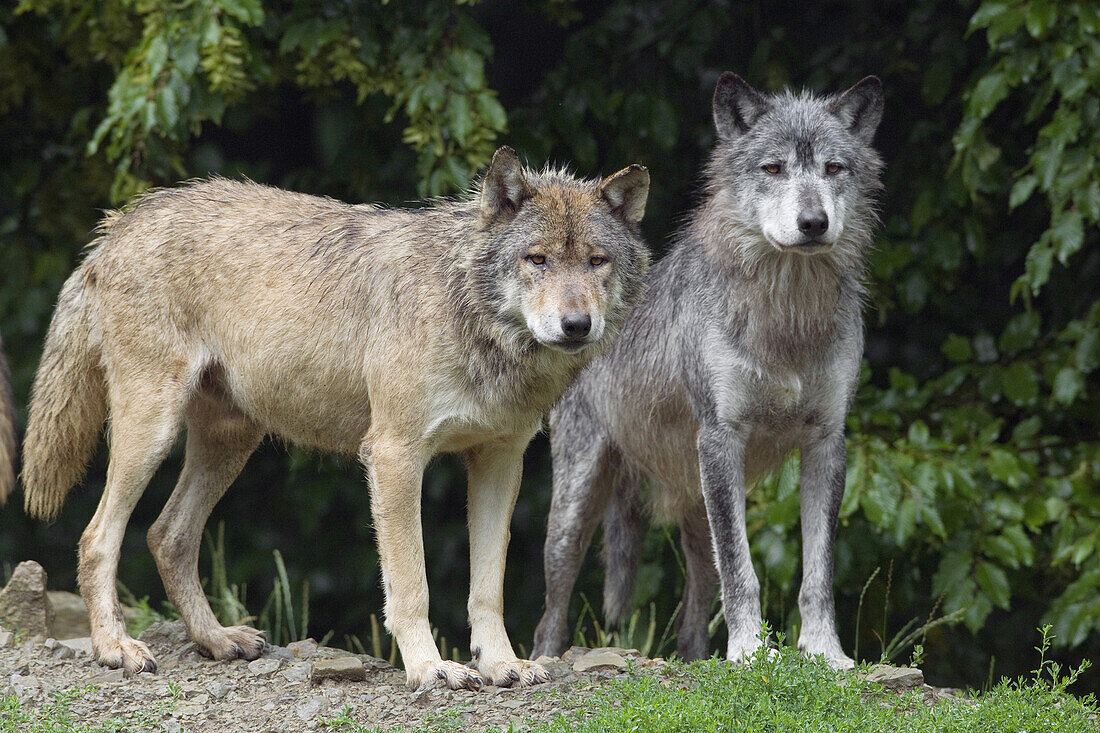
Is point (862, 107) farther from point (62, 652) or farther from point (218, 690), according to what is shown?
point (62, 652)

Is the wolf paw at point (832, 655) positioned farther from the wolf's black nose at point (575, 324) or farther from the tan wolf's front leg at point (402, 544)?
the wolf's black nose at point (575, 324)

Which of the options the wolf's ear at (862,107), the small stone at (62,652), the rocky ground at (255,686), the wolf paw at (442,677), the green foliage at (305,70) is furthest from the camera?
the green foliage at (305,70)

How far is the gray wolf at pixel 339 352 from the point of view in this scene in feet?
16.0

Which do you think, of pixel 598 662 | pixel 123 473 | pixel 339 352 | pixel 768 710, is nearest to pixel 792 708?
pixel 768 710

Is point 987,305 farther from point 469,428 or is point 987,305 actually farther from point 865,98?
point 469,428

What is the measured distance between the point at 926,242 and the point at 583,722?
404 centimetres

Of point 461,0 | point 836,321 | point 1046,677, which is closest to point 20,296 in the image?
point 461,0

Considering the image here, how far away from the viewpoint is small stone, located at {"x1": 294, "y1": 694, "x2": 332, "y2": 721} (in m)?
4.50

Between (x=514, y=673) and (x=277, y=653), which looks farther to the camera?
(x=277, y=653)

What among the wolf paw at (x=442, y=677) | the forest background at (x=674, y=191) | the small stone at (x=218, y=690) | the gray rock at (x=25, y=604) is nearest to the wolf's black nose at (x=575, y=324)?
the wolf paw at (x=442, y=677)

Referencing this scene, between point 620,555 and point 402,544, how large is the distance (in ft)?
7.45

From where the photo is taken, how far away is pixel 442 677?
15.5 feet

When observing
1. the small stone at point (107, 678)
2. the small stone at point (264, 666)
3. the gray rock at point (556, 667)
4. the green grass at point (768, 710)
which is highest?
the green grass at point (768, 710)

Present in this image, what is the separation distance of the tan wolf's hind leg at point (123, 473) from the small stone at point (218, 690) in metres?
0.65
